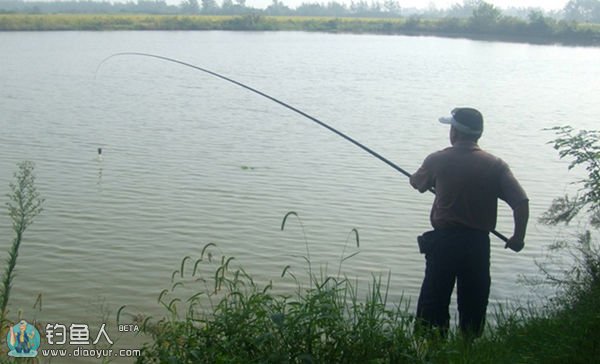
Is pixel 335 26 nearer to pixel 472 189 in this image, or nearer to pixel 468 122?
pixel 468 122

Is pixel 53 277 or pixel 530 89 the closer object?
pixel 53 277

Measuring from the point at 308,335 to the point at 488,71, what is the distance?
28.4m

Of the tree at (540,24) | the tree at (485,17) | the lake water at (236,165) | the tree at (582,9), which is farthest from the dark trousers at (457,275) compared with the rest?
the tree at (582,9)

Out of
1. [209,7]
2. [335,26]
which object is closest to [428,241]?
[335,26]

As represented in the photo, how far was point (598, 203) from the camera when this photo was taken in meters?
6.80

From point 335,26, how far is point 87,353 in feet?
228

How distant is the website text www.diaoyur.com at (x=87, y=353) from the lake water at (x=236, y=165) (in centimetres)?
75

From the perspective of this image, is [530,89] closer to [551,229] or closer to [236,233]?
[551,229]

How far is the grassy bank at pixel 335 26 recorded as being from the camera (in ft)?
178

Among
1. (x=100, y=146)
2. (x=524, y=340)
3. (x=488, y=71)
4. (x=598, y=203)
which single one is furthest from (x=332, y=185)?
(x=488, y=71)

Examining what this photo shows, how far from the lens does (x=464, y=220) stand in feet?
16.4

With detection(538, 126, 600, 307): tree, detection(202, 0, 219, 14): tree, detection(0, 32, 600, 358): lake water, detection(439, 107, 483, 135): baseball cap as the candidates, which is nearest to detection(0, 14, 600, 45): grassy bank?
detection(0, 32, 600, 358): lake water

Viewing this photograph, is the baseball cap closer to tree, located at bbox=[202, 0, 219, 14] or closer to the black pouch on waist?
the black pouch on waist

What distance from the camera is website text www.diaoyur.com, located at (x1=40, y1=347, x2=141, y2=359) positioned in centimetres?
599
